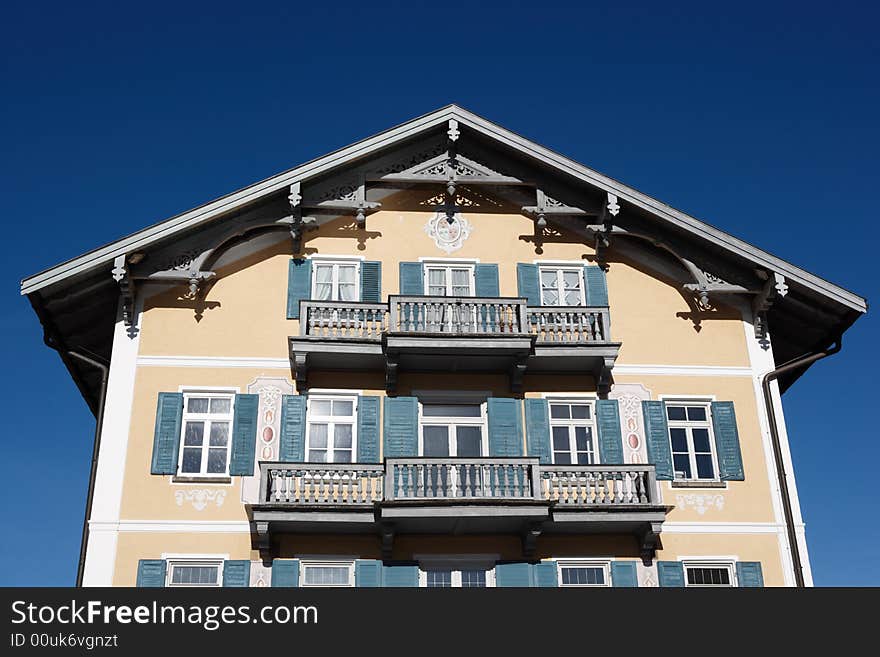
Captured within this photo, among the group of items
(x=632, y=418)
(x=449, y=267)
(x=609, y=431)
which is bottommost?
(x=609, y=431)

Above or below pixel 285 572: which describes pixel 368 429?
above

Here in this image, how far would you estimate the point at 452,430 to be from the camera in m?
24.6

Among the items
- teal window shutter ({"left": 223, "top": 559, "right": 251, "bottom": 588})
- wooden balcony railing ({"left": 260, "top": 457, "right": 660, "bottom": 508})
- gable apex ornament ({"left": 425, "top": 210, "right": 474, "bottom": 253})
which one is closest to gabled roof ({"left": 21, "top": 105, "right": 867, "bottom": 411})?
gable apex ornament ({"left": 425, "top": 210, "right": 474, "bottom": 253})

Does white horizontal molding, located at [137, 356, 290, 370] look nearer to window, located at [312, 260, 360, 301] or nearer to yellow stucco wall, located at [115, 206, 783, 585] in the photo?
yellow stucco wall, located at [115, 206, 783, 585]

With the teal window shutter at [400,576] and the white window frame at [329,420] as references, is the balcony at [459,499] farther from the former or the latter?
the white window frame at [329,420]

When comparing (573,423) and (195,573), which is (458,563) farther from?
(195,573)

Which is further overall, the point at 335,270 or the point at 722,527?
the point at 335,270

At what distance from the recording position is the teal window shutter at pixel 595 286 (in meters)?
26.3

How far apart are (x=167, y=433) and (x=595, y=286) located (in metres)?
10.7

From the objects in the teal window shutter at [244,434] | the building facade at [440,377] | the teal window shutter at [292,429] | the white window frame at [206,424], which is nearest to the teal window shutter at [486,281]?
the building facade at [440,377]

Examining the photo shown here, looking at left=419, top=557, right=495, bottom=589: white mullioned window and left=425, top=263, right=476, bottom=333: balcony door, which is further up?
left=425, top=263, right=476, bottom=333: balcony door

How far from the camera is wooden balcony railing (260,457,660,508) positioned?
2239 cm

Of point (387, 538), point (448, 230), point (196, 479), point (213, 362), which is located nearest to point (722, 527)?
point (387, 538)

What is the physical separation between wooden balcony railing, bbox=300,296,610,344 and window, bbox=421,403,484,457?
186 cm
